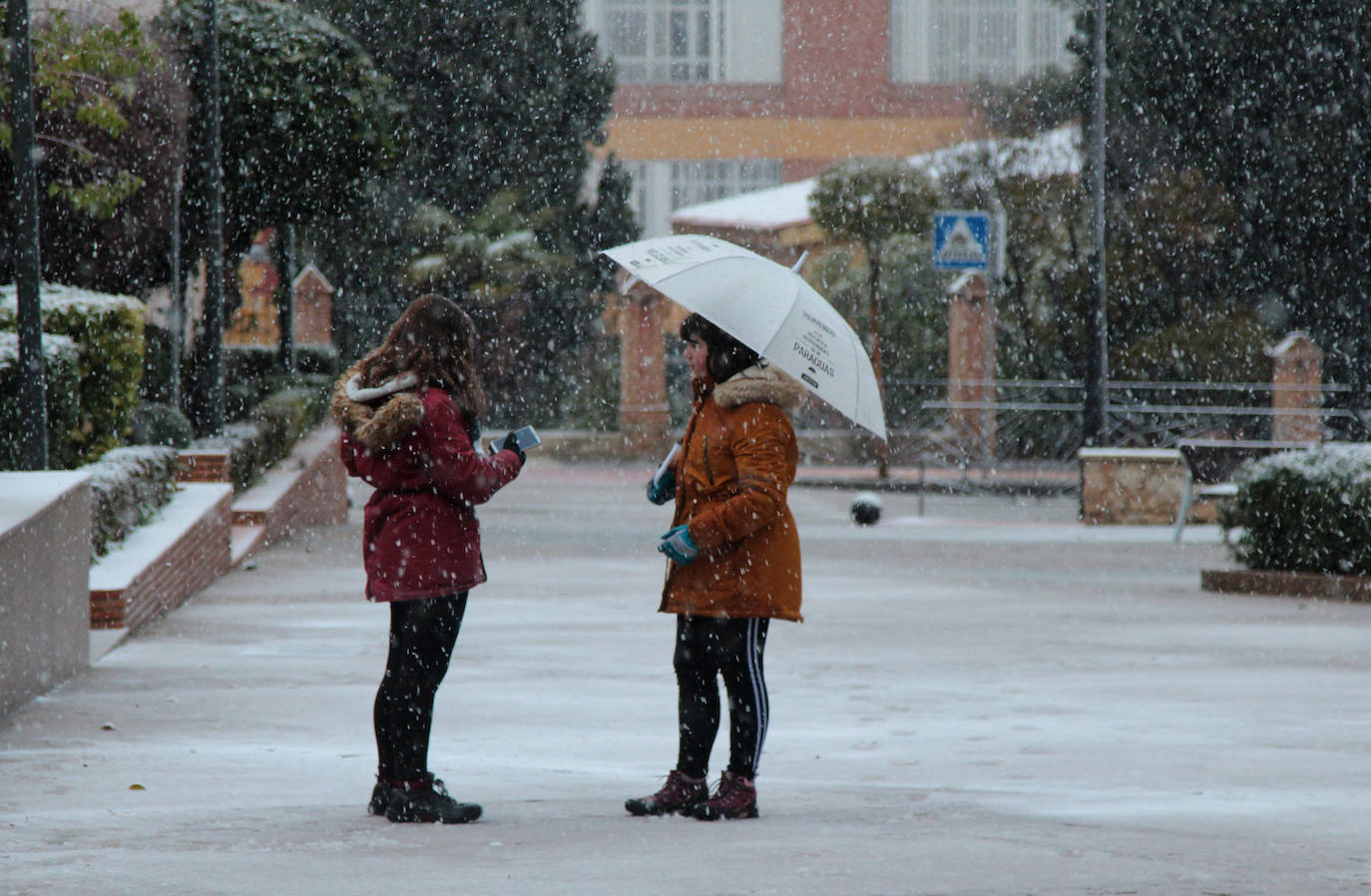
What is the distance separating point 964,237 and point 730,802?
17494 mm

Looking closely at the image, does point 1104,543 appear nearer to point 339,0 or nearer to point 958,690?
point 958,690

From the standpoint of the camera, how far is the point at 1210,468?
1897 centimetres

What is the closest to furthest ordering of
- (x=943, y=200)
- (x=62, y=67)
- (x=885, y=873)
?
1. (x=885, y=873)
2. (x=62, y=67)
3. (x=943, y=200)

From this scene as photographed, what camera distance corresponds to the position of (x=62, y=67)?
1460cm

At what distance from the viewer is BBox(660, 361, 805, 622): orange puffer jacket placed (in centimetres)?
605

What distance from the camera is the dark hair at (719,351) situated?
20.5 feet

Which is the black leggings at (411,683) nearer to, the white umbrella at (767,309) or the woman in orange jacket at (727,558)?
the woman in orange jacket at (727,558)

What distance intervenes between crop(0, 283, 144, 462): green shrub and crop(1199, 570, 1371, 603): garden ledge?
7470mm

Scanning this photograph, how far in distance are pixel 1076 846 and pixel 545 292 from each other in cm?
3018

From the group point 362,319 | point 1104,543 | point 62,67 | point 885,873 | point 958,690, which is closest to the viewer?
point 885,873

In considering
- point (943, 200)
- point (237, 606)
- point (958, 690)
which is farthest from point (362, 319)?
point (958, 690)

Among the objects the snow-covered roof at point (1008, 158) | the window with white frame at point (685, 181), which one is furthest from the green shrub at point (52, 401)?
the window with white frame at point (685, 181)

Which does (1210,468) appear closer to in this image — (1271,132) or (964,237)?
(964,237)

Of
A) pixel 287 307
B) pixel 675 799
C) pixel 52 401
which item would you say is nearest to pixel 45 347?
pixel 52 401
